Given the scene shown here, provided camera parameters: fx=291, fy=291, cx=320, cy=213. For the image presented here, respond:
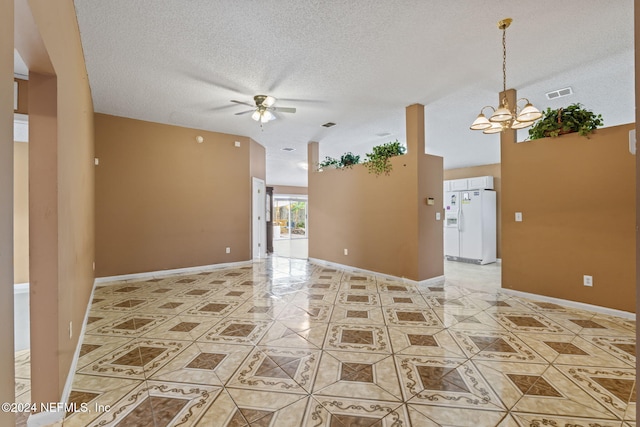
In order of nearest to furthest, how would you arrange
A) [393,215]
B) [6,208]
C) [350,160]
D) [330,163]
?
1. [6,208]
2. [393,215]
3. [350,160]
4. [330,163]

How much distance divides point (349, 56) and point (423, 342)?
3021 mm

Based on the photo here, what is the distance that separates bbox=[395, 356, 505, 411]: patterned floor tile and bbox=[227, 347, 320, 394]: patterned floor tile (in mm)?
675

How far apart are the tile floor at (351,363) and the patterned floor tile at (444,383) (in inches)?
0.4

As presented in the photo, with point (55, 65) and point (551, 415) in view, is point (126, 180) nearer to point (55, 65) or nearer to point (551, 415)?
point (55, 65)

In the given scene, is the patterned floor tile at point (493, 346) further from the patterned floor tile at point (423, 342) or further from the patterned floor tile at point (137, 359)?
the patterned floor tile at point (137, 359)

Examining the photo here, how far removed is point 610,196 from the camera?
334 centimetres

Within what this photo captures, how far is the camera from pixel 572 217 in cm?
363

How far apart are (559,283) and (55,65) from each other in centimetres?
536

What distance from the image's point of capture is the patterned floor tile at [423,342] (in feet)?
8.06

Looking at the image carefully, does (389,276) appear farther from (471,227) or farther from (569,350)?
(471,227)

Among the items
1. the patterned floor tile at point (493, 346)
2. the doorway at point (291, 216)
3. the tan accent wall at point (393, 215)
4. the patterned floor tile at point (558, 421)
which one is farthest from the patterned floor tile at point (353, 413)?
the doorway at point (291, 216)

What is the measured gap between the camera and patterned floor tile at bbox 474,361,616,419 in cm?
174

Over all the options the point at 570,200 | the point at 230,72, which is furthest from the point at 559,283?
the point at 230,72

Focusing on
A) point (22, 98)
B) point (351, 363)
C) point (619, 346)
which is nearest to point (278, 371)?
point (351, 363)
